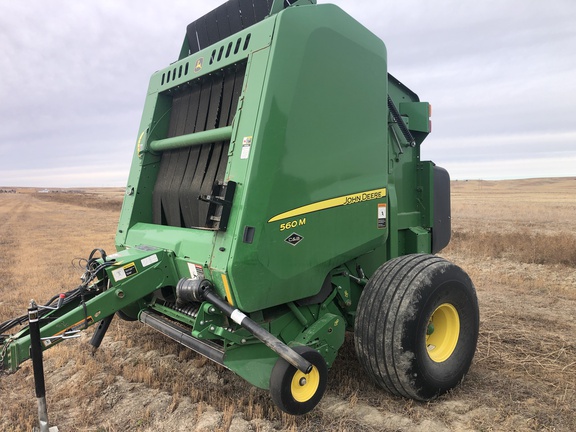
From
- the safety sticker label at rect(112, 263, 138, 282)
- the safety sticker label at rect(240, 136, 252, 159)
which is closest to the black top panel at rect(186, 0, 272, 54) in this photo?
the safety sticker label at rect(240, 136, 252, 159)

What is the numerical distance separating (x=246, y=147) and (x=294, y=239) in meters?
0.72

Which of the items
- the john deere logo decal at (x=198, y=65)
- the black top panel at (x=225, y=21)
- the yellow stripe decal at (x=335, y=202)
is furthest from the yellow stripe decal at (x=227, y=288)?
→ the black top panel at (x=225, y=21)

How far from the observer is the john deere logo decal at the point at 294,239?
3068mm

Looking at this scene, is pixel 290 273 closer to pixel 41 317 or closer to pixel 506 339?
pixel 41 317

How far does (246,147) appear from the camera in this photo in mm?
2975

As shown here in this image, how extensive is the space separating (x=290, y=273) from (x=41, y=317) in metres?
1.71

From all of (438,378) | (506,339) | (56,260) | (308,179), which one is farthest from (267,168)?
(56,260)

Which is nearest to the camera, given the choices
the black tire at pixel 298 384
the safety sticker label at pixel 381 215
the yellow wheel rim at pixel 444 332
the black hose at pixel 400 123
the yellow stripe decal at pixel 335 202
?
the black tire at pixel 298 384

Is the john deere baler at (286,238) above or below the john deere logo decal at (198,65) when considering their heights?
below

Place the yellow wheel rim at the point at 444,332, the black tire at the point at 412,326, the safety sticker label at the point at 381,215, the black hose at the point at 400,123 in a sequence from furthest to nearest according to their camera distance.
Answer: the black hose at the point at 400,123
the safety sticker label at the point at 381,215
the yellow wheel rim at the point at 444,332
the black tire at the point at 412,326

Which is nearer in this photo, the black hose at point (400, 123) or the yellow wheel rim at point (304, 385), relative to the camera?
the yellow wheel rim at point (304, 385)

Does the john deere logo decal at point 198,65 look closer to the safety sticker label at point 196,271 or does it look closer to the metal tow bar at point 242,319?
the safety sticker label at point 196,271

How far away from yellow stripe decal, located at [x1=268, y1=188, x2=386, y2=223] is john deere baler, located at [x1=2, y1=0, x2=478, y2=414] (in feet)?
0.03

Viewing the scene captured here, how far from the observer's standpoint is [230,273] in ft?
9.34
